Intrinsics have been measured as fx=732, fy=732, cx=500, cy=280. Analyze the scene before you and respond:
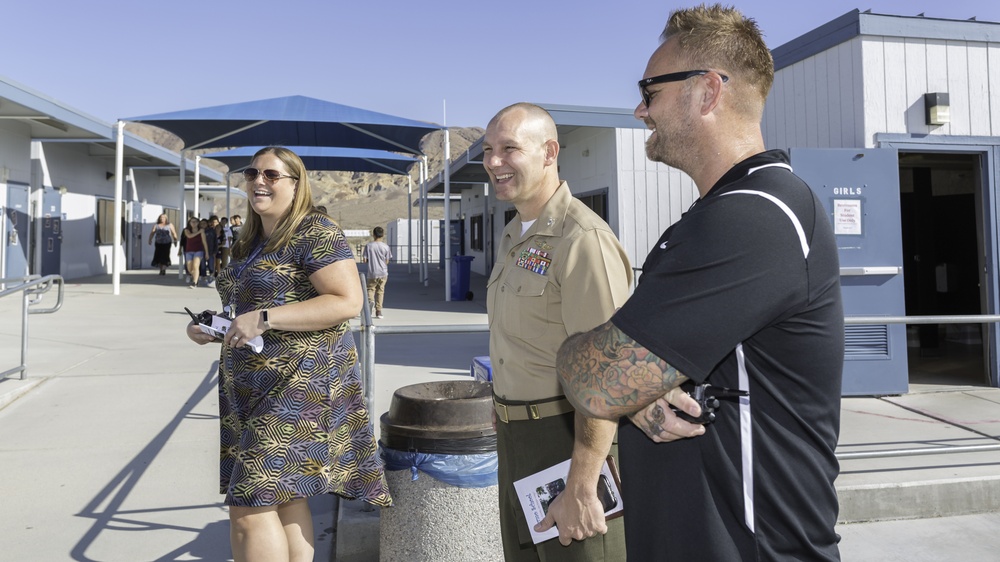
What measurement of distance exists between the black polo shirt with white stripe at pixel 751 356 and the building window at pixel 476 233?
82.4 feet

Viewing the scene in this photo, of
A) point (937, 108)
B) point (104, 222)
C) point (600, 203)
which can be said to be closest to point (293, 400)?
point (937, 108)

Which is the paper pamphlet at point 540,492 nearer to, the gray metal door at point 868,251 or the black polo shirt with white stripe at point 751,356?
the black polo shirt with white stripe at point 751,356

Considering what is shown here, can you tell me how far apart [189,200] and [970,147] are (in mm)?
34951

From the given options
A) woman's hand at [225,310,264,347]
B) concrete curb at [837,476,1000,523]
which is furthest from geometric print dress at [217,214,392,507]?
concrete curb at [837,476,1000,523]

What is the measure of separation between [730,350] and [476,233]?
2657 centimetres

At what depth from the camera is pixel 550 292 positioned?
2113mm

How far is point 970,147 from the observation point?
24.5ft

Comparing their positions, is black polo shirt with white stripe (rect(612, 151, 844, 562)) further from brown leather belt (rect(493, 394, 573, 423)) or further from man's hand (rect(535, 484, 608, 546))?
brown leather belt (rect(493, 394, 573, 423))

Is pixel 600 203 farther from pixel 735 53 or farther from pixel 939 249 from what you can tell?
pixel 735 53

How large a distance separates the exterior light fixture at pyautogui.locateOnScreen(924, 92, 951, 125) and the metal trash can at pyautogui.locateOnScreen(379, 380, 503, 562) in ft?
20.7

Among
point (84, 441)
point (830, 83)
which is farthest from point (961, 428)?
point (84, 441)

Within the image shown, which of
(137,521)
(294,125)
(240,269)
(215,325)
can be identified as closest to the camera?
(215,325)

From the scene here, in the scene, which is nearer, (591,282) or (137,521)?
(591,282)

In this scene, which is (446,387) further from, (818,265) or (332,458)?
(818,265)
